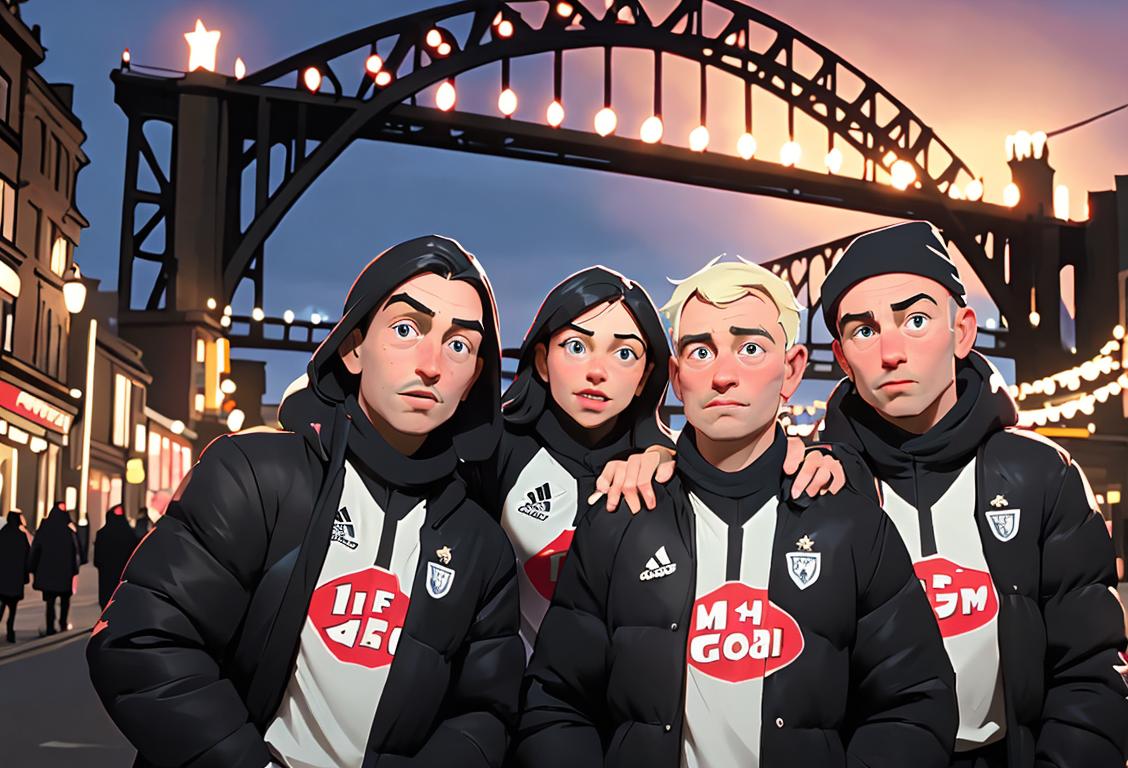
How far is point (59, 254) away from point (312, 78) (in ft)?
30.2

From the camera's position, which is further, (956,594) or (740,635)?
(956,594)

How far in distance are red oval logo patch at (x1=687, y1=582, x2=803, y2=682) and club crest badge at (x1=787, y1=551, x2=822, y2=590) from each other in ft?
0.29

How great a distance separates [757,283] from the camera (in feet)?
12.0

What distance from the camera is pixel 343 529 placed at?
3.47 metres

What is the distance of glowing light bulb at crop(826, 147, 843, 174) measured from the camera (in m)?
48.0

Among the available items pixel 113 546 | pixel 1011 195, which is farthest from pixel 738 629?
pixel 1011 195

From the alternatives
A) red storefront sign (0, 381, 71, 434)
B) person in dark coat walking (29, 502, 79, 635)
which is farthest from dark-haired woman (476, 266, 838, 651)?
red storefront sign (0, 381, 71, 434)

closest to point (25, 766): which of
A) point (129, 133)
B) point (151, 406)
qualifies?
point (129, 133)

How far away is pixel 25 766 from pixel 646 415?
242 inches

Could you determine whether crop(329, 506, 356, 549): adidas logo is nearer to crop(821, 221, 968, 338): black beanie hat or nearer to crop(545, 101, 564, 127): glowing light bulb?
crop(821, 221, 968, 338): black beanie hat

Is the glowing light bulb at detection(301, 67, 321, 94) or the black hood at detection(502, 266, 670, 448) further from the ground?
the glowing light bulb at detection(301, 67, 321, 94)

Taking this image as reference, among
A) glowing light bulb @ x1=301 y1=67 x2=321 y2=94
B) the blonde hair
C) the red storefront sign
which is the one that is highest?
glowing light bulb @ x1=301 y1=67 x2=321 y2=94

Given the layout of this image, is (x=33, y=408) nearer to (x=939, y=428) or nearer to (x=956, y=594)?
(x=939, y=428)

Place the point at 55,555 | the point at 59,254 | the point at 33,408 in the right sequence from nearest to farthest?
the point at 55,555, the point at 33,408, the point at 59,254
